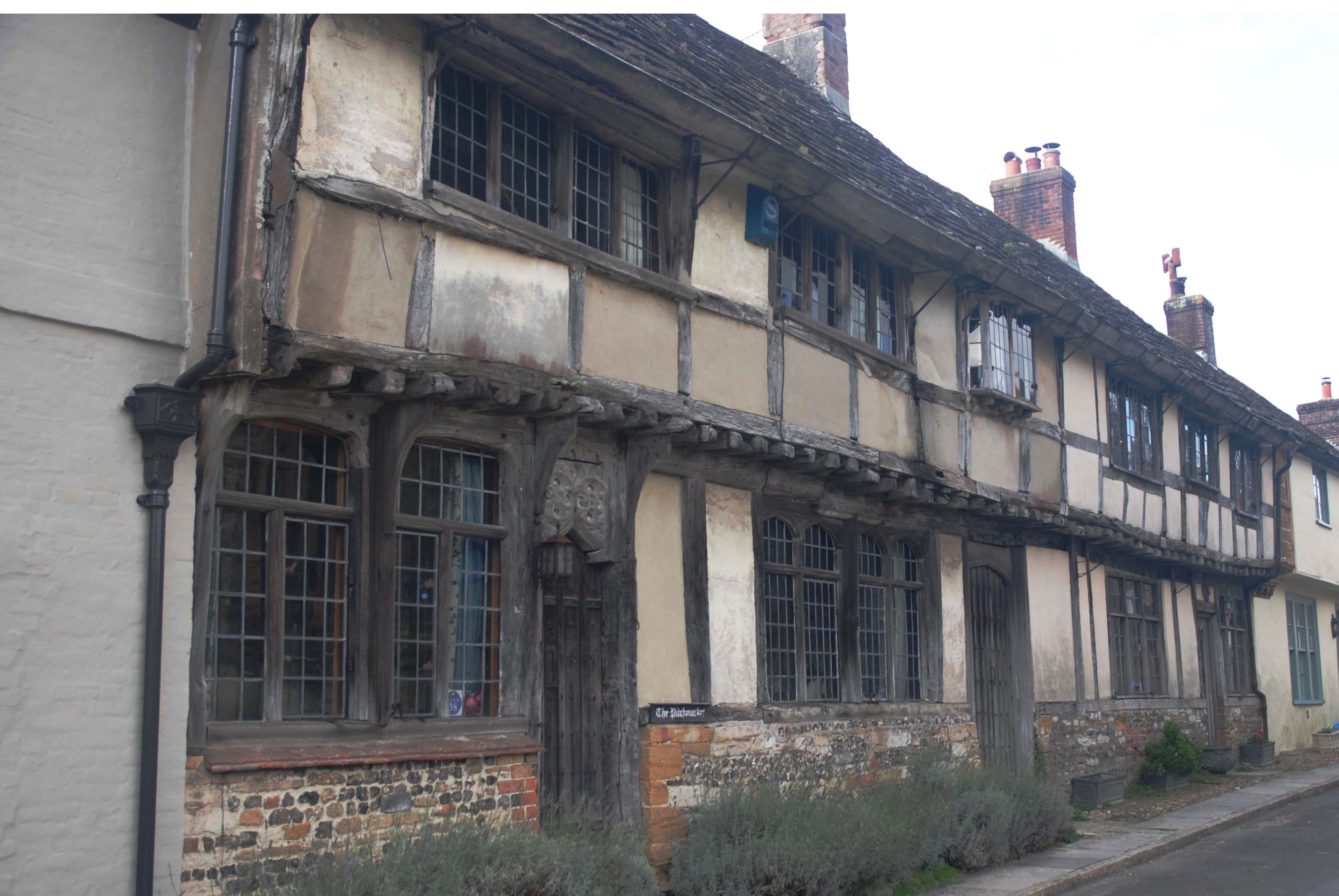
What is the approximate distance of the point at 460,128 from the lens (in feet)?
26.9

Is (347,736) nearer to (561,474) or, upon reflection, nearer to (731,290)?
(561,474)

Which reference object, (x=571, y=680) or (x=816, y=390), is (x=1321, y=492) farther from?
(x=571, y=680)

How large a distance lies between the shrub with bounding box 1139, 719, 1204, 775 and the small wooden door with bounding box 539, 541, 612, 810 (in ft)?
35.2

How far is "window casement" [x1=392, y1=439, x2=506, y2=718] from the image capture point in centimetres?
776

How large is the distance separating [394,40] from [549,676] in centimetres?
429

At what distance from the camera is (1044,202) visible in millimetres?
22453

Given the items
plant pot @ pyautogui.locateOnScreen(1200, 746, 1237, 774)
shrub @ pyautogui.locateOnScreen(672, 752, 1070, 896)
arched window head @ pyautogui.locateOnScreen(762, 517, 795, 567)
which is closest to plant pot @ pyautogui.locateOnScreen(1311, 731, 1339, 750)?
plant pot @ pyautogui.locateOnScreen(1200, 746, 1237, 774)

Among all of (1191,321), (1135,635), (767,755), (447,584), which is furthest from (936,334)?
(1191,321)

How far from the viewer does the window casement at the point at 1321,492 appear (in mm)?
25719

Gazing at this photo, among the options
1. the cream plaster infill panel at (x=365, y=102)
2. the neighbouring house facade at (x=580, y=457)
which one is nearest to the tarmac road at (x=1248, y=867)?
the neighbouring house facade at (x=580, y=457)

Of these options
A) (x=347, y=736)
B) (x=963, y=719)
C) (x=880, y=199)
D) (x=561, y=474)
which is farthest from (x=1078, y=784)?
(x=347, y=736)

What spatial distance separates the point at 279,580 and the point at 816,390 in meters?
5.41

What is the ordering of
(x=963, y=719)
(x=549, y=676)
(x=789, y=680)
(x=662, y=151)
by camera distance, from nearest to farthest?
1. (x=549, y=676)
2. (x=662, y=151)
3. (x=789, y=680)
4. (x=963, y=719)

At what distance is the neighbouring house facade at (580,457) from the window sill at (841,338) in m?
0.05
